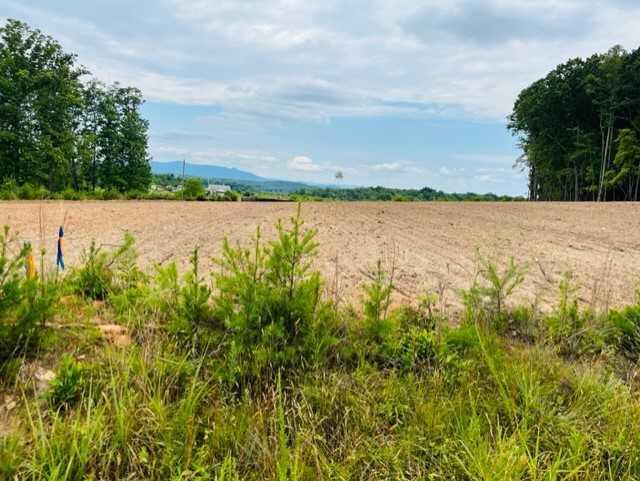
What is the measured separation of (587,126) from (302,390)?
57.5m

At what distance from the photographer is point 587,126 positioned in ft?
161

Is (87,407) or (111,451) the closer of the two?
(111,451)

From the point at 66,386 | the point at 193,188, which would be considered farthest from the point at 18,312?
the point at 193,188

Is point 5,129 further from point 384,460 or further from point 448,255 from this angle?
point 384,460

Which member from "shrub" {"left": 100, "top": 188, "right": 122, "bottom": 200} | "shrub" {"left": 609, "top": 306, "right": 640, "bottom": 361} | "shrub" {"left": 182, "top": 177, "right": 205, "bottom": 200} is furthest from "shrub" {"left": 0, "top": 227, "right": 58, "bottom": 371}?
"shrub" {"left": 182, "top": 177, "right": 205, "bottom": 200}

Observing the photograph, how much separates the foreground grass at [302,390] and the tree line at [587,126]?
4618 centimetres

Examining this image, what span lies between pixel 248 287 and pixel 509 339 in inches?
91.1

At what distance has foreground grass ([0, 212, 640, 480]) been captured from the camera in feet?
7.41

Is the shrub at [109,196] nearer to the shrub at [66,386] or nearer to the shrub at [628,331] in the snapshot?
the shrub at [66,386]

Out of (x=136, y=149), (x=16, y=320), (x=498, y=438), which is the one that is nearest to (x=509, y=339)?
(x=498, y=438)

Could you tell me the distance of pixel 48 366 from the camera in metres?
2.77

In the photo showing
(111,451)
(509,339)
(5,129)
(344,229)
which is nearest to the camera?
(111,451)

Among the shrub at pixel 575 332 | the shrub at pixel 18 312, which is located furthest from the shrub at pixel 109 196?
the shrub at pixel 575 332

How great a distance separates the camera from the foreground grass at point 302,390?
89.0 inches
